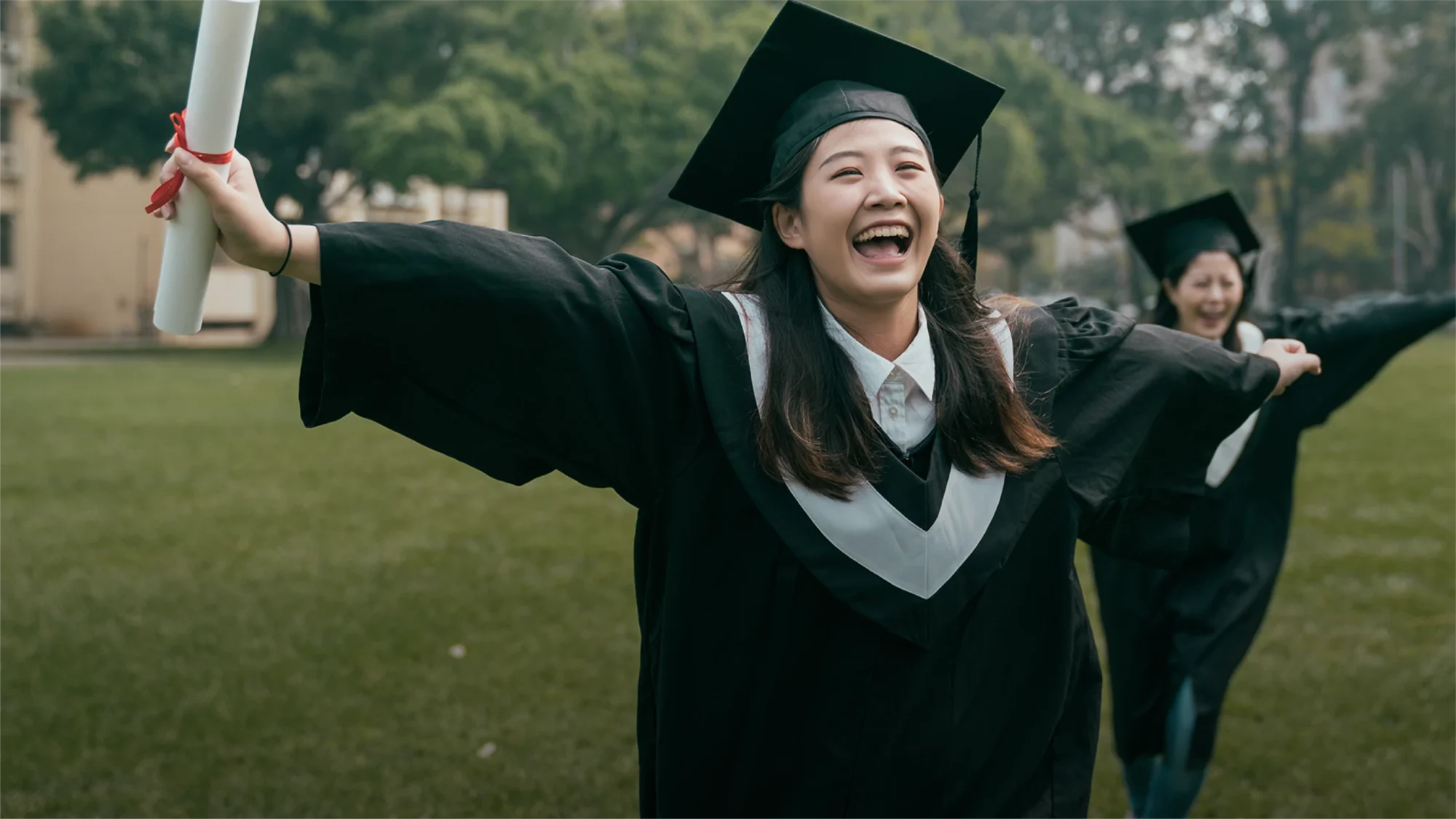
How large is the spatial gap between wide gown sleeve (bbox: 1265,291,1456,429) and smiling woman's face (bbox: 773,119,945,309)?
2456mm

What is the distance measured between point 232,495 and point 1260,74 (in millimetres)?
38557

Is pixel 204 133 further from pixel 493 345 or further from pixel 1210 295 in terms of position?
pixel 1210 295

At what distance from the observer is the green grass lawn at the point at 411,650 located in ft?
15.6

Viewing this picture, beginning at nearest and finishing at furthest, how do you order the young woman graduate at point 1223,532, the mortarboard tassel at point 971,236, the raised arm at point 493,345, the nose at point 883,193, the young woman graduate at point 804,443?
the raised arm at point 493,345, the young woman graduate at point 804,443, the nose at point 883,193, the mortarboard tassel at point 971,236, the young woman graduate at point 1223,532

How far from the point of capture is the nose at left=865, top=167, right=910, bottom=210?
234 centimetres

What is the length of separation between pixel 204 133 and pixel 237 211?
4.4 inches

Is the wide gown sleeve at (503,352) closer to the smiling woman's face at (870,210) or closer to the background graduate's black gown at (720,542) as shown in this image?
the background graduate's black gown at (720,542)

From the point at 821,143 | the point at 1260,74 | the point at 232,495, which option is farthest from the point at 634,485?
the point at 1260,74

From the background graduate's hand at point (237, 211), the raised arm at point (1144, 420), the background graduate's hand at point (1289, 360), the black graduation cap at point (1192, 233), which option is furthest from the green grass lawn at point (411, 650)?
the background graduate's hand at point (237, 211)

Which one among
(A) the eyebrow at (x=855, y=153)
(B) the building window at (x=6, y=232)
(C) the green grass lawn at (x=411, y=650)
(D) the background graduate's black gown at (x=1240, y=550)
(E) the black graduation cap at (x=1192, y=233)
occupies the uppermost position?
(A) the eyebrow at (x=855, y=153)

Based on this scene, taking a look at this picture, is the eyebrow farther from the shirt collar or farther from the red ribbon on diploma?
the red ribbon on diploma

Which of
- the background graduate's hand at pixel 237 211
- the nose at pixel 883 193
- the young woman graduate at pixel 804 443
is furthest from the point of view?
the nose at pixel 883 193

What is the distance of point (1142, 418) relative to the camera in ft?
8.73

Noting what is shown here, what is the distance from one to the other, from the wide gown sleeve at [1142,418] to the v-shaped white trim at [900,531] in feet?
0.88
